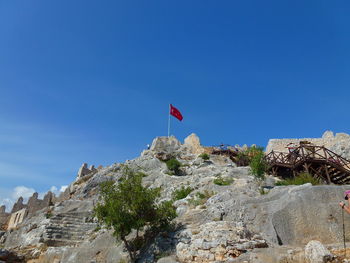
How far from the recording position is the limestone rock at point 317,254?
867cm

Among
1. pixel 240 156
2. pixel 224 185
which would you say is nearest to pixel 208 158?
pixel 240 156

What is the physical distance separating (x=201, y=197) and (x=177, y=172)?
16551mm

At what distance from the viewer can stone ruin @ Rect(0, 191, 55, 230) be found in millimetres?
36219

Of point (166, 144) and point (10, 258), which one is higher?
point (166, 144)

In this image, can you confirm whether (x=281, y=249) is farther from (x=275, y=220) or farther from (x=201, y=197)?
(x=201, y=197)

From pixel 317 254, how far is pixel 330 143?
122ft

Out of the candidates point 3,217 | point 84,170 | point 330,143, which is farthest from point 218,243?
point 84,170

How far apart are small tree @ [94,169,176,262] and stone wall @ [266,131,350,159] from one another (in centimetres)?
2555

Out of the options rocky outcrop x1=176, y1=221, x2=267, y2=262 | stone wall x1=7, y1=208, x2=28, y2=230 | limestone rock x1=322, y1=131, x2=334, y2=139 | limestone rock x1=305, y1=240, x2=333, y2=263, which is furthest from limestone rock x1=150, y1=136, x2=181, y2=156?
limestone rock x1=305, y1=240, x2=333, y2=263

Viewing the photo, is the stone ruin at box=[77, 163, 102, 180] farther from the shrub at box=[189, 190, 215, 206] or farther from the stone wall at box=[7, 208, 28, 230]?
the shrub at box=[189, 190, 215, 206]

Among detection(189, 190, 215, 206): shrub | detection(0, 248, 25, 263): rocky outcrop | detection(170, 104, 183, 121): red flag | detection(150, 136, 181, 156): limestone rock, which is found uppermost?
detection(170, 104, 183, 121): red flag

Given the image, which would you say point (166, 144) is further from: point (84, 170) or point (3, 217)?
point (3, 217)

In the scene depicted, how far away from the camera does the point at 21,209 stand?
132 feet

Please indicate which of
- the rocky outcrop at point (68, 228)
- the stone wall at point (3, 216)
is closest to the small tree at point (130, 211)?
the rocky outcrop at point (68, 228)
